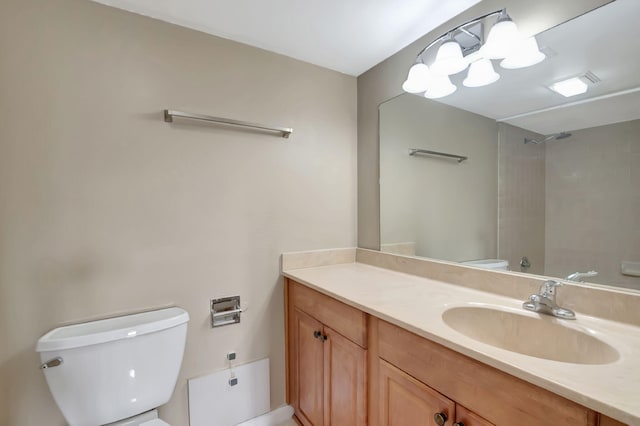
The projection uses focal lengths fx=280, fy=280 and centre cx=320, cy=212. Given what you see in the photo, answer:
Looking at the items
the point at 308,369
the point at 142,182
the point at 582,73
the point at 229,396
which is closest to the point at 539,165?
the point at 582,73

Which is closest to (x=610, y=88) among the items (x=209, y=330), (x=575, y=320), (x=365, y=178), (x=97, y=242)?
(x=575, y=320)

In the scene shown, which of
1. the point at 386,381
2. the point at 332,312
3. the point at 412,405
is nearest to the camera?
the point at 412,405

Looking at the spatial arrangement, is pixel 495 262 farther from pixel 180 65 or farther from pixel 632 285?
pixel 180 65

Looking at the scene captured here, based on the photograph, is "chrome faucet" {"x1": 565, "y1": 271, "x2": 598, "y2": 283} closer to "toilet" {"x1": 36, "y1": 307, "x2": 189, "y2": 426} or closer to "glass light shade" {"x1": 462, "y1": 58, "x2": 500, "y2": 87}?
"glass light shade" {"x1": 462, "y1": 58, "x2": 500, "y2": 87}

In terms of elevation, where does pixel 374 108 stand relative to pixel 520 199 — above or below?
above

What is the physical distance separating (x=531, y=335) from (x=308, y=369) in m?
1.02

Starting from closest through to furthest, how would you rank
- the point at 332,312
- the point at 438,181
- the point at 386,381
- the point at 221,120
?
the point at 386,381, the point at 332,312, the point at 221,120, the point at 438,181

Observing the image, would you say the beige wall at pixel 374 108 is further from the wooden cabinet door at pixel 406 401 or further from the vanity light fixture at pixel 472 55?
the wooden cabinet door at pixel 406 401

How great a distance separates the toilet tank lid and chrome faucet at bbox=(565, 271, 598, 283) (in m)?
1.56

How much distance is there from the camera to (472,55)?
1.32 m

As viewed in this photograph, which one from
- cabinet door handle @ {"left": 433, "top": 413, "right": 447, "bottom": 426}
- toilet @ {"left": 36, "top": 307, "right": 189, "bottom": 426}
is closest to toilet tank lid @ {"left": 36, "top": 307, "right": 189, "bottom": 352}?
toilet @ {"left": 36, "top": 307, "right": 189, "bottom": 426}

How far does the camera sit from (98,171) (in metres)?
1.23

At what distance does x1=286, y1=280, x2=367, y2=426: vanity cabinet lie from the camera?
1.14 metres

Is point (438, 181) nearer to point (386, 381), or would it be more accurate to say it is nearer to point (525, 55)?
point (525, 55)
